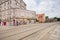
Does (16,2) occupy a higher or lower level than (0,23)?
higher

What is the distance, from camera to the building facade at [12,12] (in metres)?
83.8

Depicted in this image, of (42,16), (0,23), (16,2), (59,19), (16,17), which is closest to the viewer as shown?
(0,23)

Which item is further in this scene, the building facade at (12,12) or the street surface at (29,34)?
the building facade at (12,12)

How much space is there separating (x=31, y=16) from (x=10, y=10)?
719 inches

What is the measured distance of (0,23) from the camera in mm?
60531

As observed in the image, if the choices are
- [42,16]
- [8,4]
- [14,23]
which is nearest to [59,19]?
[42,16]

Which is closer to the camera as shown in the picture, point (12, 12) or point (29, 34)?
point (29, 34)

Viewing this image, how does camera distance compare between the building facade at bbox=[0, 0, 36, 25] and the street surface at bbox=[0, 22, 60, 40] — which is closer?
the street surface at bbox=[0, 22, 60, 40]

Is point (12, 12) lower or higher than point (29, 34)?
higher

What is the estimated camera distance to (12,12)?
3317 inches

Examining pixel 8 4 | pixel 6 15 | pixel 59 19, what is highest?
pixel 8 4

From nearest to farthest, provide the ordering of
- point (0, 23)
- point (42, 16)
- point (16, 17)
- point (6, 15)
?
point (0, 23) < point (16, 17) < point (6, 15) < point (42, 16)

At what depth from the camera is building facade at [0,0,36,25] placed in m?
83.8

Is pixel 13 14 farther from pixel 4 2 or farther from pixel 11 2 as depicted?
pixel 4 2
